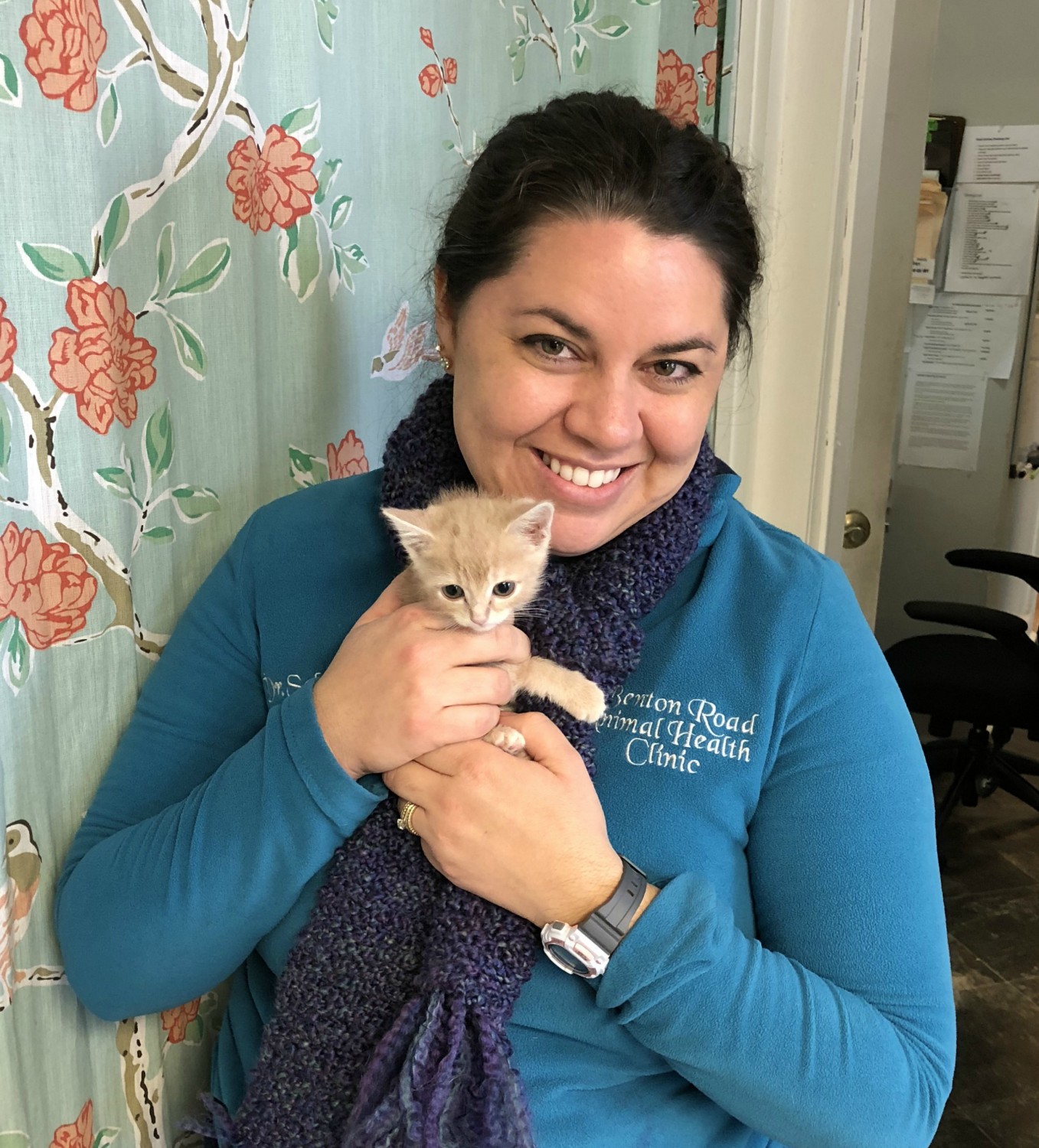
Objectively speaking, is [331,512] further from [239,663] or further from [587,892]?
[587,892]

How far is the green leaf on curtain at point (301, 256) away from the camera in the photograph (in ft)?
3.95

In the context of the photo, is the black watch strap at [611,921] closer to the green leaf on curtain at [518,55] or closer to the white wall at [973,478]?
the green leaf on curtain at [518,55]

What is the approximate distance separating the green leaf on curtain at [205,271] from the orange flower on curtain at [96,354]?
0.29 ft

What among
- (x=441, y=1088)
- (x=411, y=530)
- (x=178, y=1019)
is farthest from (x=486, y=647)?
(x=178, y=1019)

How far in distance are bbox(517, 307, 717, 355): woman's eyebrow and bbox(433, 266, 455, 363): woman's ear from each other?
17 centimetres

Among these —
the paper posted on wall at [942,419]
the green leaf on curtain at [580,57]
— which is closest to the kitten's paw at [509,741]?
the green leaf on curtain at [580,57]

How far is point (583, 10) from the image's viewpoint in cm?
156

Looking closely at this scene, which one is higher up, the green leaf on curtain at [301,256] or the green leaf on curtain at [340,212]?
the green leaf on curtain at [340,212]

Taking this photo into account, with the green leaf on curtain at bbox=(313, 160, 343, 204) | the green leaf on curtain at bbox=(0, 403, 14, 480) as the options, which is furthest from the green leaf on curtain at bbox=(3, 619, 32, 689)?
the green leaf on curtain at bbox=(313, 160, 343, 204)

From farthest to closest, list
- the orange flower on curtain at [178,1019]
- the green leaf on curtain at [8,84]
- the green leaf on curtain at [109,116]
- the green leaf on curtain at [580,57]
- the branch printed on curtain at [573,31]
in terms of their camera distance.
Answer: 1. the green leaf on curtain at [580,57]
2. the branch printed on curtain at [573,31]
3. the orange flower on curtain at [178,1019]
4. the green leaf on curtain at [109,116]
5. the green leaf on curtain at [8,84]

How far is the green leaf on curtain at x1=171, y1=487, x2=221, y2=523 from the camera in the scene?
1.10 m

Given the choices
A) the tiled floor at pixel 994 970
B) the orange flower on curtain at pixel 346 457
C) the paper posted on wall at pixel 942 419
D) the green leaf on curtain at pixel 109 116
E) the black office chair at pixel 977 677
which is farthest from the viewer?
the paper posted on wall at pixel 942 419

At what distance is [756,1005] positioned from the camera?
0.84m

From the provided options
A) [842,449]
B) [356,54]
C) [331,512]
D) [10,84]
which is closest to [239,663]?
[331,512]
